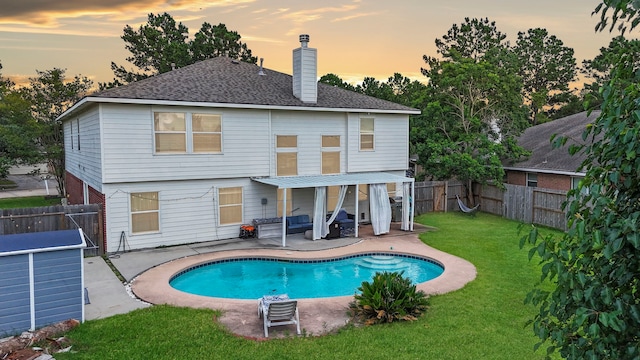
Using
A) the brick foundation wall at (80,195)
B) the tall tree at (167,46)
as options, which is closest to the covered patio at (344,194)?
the brick foundation wall at (80,195)

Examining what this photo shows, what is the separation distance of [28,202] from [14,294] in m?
21.7

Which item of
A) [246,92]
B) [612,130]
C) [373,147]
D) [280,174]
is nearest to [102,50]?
[246,92]

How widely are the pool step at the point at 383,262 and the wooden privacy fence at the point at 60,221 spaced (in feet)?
28.8

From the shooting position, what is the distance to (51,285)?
862 cm

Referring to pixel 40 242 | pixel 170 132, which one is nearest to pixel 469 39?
pixel 170 132

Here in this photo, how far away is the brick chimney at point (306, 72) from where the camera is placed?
1852 cm

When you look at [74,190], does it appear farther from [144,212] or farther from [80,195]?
[144,212]

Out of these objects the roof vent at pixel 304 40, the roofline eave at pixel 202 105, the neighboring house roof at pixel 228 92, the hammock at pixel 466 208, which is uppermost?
the roof vent at pixel 304 40

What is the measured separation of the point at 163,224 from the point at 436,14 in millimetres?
16517

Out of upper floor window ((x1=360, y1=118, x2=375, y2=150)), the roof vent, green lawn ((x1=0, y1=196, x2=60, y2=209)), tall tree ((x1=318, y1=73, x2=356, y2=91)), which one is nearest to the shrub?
upper floor window ((x1=360, y1=118, x2=375, y2=150))

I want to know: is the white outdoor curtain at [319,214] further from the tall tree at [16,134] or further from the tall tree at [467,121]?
the tall tree at [16,134]

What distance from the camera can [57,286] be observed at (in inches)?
342

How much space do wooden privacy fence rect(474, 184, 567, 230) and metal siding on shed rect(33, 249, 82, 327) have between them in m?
16.9

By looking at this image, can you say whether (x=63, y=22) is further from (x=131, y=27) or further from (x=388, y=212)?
(x=131, y=27)
